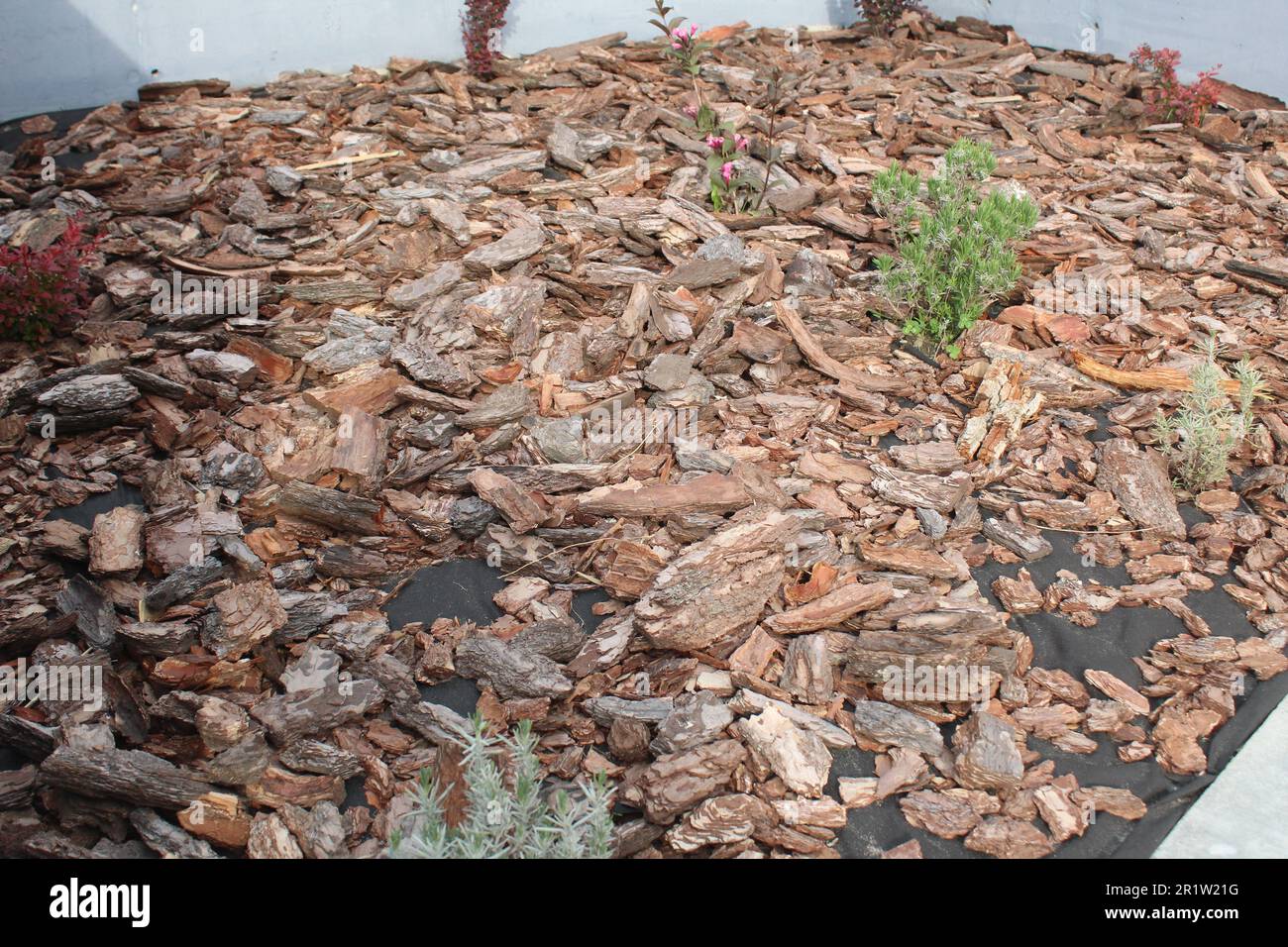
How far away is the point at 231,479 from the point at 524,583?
157 cm

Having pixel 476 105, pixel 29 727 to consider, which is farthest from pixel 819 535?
pixel 476 105

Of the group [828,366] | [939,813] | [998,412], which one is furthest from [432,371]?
[939,813]

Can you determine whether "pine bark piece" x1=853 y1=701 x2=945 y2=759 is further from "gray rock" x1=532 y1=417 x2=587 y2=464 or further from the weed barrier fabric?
"gray rock" x1=532 y1=417 x2=587 y2=464

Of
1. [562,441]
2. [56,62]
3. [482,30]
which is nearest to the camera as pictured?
[562,441]

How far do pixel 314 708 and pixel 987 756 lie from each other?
8.43ft

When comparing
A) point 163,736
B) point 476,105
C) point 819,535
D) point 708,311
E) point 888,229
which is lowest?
point 163,736

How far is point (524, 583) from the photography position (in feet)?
14.3

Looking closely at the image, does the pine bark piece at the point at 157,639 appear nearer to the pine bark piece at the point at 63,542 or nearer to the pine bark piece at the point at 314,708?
the pine bark piece at the point at 314,708

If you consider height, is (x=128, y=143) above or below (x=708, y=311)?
above

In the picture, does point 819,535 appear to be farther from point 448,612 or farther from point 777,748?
point 448,612

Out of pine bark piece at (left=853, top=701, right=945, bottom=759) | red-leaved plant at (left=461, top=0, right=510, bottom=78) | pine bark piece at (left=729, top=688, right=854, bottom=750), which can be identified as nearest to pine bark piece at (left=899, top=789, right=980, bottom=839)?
pine bark piece at (left=853, top=701, right=945, bottom=759)

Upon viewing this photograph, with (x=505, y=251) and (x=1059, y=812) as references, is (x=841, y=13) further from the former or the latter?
(x=1059, y=812)

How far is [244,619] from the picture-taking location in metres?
3.99

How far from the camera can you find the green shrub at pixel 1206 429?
4.88 m
